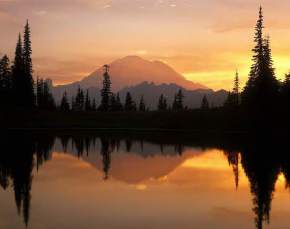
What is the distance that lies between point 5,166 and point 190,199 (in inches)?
544

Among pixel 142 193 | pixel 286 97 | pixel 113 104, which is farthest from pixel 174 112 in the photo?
pixel 142 193

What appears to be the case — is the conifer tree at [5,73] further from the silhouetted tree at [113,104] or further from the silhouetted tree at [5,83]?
the silhouetted tree at [113,104]

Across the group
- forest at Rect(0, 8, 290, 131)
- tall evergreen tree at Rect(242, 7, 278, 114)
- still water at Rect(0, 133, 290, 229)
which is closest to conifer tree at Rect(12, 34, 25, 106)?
forest at Rect(0, 8, 290, 131)

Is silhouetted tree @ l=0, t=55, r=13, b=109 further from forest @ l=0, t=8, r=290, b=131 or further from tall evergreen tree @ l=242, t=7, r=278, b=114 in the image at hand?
tall evergreen tree @ l=242, t=7, r=278, b=114

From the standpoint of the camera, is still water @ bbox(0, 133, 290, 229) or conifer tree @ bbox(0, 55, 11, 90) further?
conifer tree @ bbox(0, 55, 11, 90)

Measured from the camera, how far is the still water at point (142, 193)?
1395 cm

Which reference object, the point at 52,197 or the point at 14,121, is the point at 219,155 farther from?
the point at 14,121

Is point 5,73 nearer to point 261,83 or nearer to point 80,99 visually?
point 80,99

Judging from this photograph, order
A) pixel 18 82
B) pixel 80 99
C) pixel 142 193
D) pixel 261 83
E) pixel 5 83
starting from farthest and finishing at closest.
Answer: pixel 80 99, pixel 5 83, pixel 18 82, pixel 261 83, pixel 142 193

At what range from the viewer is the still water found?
45.8ft

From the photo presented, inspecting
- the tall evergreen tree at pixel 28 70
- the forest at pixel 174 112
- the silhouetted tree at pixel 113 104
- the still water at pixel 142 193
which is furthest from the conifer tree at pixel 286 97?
the silhouetted tree at pixel 113 104

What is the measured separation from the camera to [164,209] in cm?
1573

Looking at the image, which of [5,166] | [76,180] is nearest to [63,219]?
[76,180]

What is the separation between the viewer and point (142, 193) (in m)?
19.0
